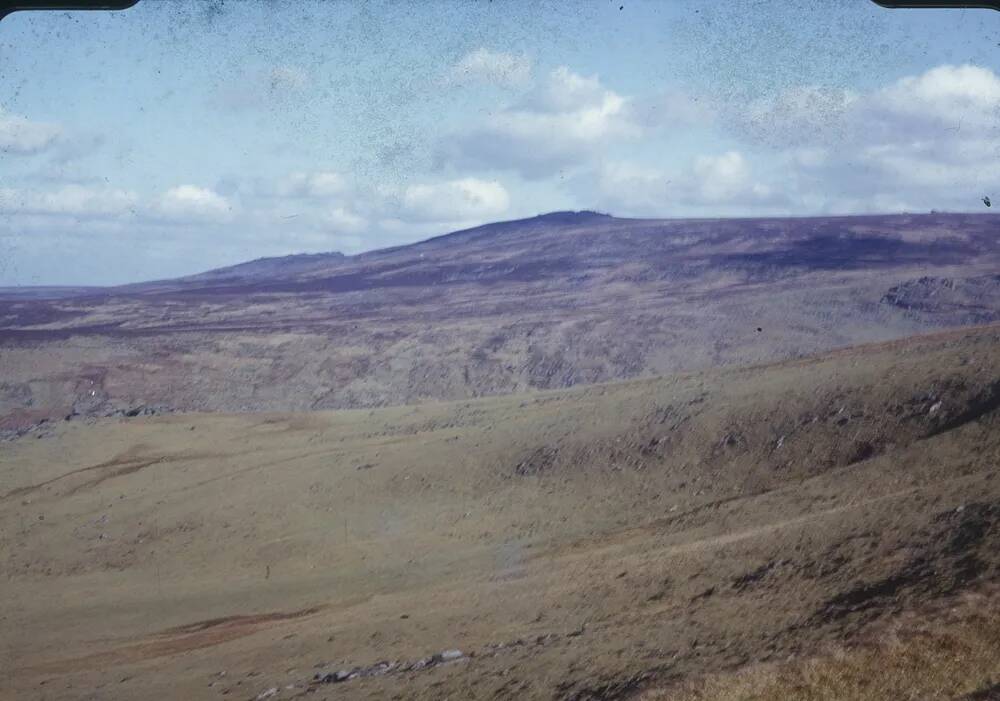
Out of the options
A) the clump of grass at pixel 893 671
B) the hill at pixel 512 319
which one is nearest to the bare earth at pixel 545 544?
the clump of grass at pixel 893 671

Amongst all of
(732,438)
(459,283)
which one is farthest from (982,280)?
(732,438)

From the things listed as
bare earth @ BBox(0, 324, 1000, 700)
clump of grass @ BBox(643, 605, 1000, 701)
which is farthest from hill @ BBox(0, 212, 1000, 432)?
clump of grass @ BBox(643, 605, 1000, 701)

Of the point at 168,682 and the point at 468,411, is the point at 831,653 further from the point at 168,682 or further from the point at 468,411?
the point at 468,411

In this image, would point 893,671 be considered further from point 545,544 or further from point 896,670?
point 545,544

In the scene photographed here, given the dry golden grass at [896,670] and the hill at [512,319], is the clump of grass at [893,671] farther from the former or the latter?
the hill at [512,319]

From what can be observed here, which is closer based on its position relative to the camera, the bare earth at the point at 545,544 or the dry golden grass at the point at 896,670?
the dry golden grass at the point at 896,670

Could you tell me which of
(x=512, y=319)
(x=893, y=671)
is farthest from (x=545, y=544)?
(x=512, y=319)

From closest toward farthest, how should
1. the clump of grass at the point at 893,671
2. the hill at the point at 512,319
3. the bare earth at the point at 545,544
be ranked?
1. the clump of grass at the point at 893,671
2. the bare earth at the point at 545,544
3. the hill at the point at 512,319

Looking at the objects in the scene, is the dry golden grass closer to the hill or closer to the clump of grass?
the clump of grass

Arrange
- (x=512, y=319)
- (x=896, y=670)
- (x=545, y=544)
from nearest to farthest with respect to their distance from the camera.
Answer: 1. (x=896, y=670)
2. (x=545, y=544)
3. (x=512, y=319)
